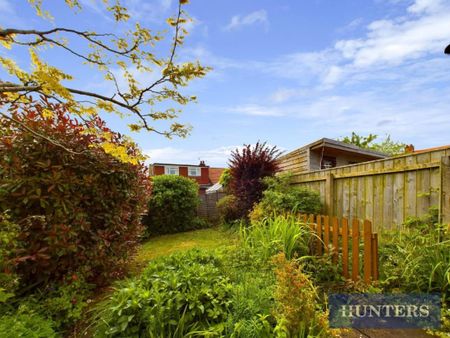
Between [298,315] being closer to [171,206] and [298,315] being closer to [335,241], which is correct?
[335,241]

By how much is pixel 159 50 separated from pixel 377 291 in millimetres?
3099

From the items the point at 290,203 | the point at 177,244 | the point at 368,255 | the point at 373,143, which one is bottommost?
the point at 177,244

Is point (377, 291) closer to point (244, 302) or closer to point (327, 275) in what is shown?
point (327, 275)

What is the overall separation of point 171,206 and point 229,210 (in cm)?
189

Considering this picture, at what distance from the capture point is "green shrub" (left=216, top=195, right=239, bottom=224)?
809cm

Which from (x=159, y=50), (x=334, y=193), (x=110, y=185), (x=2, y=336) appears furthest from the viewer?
(x=334, y=193)

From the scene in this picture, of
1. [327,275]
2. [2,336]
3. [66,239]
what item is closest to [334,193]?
[327,275]

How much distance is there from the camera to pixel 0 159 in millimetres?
2693

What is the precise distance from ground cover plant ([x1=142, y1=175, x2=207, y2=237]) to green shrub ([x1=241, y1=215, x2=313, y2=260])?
500 cm

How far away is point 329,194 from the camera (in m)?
5.15

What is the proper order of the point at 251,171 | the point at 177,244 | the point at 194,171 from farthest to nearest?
1. the point at 194,171
2. the point at 251,171
3. the point at 177,244

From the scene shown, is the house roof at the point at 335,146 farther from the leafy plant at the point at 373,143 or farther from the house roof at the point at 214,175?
the house roof at the point at 214,175

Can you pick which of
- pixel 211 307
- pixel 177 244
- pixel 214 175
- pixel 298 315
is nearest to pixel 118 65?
pixel 211 307

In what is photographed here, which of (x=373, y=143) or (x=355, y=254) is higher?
(x=373, y=143)
